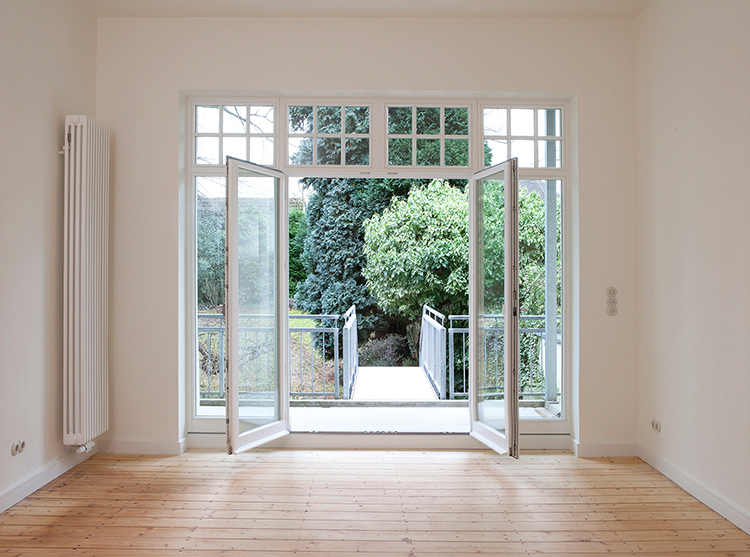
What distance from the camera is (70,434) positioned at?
3160mm

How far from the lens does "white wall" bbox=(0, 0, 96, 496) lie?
2744mm

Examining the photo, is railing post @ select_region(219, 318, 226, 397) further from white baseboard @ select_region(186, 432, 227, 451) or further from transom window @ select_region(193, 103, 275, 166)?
transom window @ select_region(193, 103, 275, 166)

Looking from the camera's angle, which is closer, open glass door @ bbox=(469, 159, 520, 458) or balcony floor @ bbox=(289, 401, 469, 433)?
open glass door @ bbox=(469, 159, 520, 458)

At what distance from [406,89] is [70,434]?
3393 mm

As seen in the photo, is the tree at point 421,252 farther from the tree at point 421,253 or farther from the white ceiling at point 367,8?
the white ceiling at point 367,8

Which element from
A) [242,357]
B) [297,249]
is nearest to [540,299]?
[242,357]

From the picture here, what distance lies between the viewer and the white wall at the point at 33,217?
274 cm

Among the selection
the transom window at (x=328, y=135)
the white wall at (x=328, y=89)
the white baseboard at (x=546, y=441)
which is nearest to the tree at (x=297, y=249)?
the transom window at (x=328, y=135)

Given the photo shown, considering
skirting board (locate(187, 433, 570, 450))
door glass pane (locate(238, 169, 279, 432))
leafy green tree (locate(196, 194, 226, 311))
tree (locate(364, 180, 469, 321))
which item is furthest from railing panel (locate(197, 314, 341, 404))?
tree (locate(364, 180, 469, 321))

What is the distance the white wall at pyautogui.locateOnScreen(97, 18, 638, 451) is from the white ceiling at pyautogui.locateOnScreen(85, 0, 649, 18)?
66 millimetres

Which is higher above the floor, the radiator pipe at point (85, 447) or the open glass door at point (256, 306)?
the open glass door at point (256, 306)

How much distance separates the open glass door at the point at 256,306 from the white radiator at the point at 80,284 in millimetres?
940

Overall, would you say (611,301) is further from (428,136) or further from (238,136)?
(238,136)

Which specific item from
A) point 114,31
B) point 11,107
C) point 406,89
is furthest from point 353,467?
point 114,31
